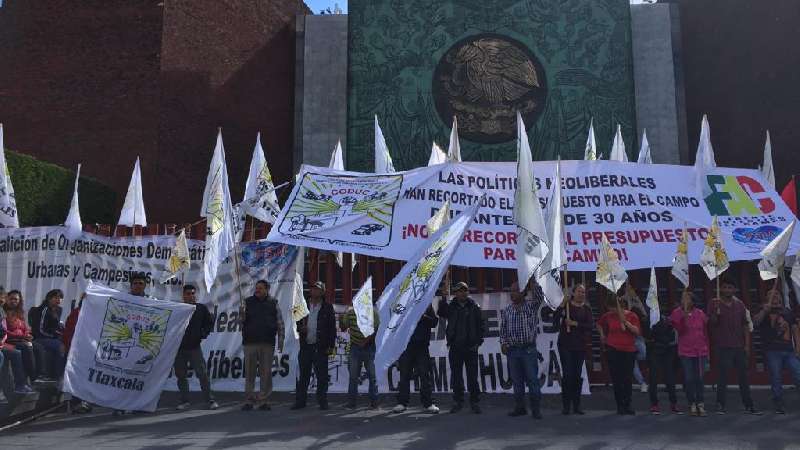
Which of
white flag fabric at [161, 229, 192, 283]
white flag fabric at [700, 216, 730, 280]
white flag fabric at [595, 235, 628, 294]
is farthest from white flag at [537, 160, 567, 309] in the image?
white flag fabric at [161, 229, 192, 283]

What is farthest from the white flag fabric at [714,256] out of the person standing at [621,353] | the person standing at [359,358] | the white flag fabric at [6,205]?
the white flag fabric at [6,205]

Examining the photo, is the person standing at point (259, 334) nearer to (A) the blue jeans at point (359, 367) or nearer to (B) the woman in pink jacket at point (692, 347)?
(A) the blue jeans at point (359, 367)

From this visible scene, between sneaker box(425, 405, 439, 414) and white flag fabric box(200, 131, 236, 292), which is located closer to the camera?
sneaker box(425, 405, 439, 414)

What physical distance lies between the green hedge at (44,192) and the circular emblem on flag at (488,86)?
11.0 m

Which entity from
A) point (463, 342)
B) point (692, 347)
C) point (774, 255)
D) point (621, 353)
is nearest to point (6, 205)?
point (463, 342)

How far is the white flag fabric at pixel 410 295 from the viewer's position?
807cm

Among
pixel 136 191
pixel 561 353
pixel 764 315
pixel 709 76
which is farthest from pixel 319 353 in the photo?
pixel 709 76

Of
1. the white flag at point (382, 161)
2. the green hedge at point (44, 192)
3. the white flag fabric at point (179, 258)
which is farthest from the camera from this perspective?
the green hedge at point (44, 192)

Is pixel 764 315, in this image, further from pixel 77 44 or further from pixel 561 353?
pixel 77 44

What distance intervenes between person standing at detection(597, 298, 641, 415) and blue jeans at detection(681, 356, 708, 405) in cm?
72

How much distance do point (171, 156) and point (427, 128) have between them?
808 centimetres

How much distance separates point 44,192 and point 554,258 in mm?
14900

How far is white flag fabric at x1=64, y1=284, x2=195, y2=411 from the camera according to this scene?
9.73 metres

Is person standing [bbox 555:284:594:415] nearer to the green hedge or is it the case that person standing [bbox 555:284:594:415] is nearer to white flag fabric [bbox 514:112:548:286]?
white flag fabric [bbox 514:112:548:286]
